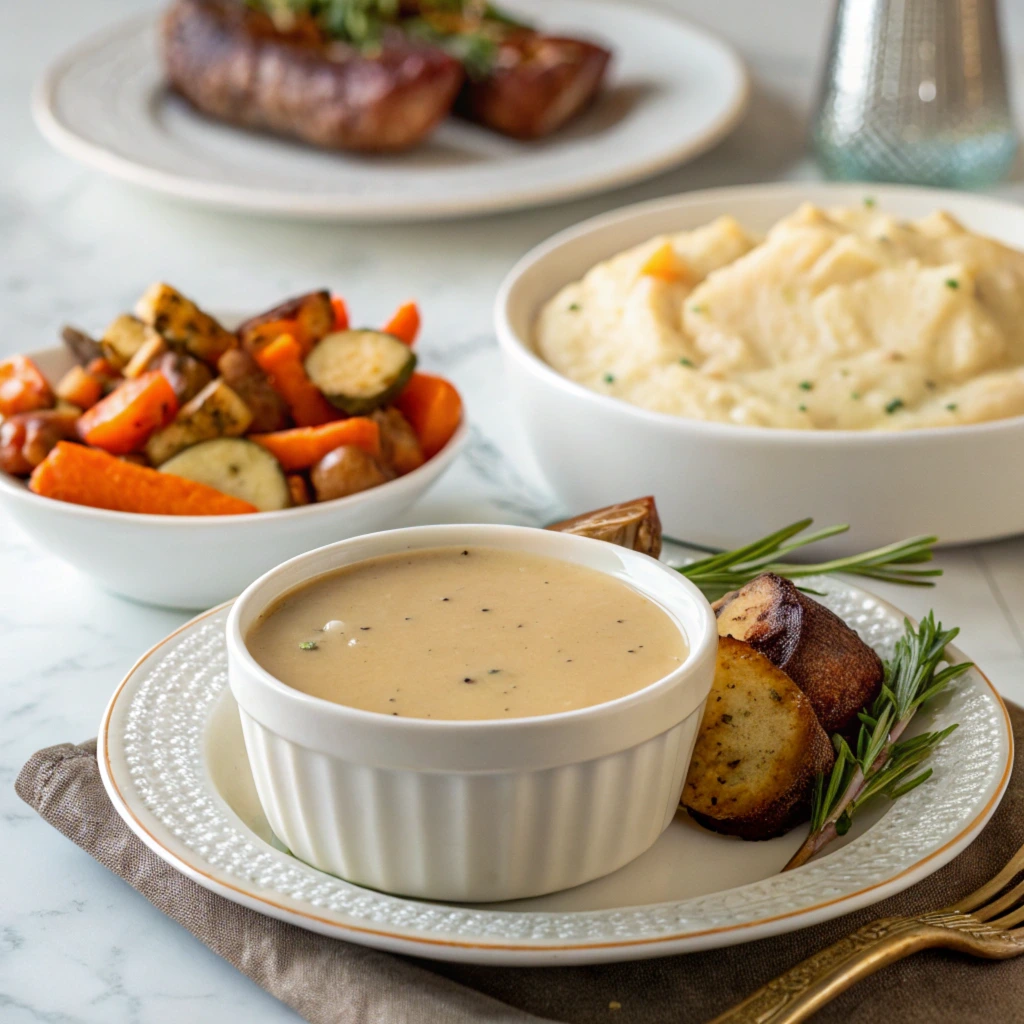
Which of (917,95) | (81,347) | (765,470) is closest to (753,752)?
(765,470)

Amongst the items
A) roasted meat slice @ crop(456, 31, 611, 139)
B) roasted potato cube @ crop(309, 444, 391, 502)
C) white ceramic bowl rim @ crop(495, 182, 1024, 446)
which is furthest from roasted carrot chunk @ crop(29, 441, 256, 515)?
roasted meat slice @ crop(456, 31, 611, 139)

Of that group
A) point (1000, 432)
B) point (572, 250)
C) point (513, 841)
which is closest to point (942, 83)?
point (572, 250)

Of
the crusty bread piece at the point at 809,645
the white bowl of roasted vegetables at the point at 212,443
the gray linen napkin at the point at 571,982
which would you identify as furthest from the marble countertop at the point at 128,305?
the crusty bread piece at the point at 809,645

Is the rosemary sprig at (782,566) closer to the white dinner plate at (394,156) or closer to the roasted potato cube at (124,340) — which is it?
the roasted potato cube at (124,340)

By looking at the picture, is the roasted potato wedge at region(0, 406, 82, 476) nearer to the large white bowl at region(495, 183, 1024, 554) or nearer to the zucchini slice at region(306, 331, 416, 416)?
the zucchini slice at region(306, 331, 416, 416)

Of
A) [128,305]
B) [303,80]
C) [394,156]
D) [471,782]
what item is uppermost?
[471,782]

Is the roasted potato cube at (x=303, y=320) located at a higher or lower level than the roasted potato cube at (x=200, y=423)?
higher

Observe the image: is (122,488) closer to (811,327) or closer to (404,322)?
(404,322)
